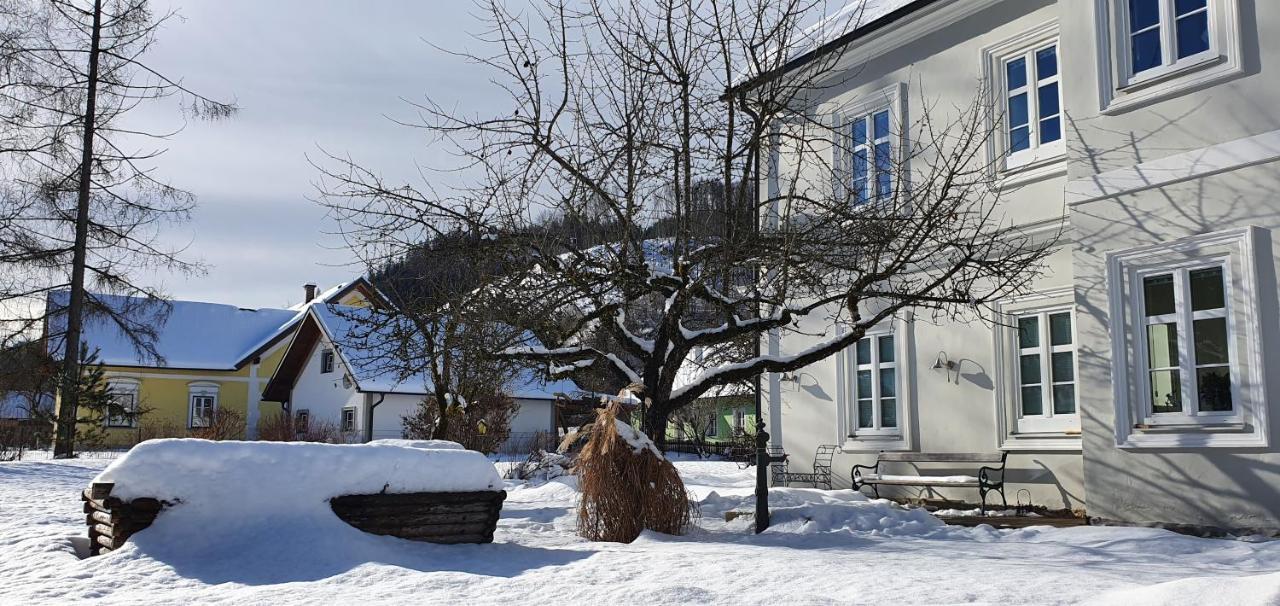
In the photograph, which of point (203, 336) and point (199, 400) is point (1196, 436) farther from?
point (203, 336)

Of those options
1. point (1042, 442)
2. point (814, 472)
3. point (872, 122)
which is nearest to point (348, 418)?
point (814, 472)

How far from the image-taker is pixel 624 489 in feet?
28.6

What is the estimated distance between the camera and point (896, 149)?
13016 millimetres

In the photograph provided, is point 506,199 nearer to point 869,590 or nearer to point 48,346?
point 869,590

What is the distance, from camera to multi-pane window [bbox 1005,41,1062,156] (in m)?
11.6

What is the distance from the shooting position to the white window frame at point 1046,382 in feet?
36.9

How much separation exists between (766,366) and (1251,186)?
15.0 ft

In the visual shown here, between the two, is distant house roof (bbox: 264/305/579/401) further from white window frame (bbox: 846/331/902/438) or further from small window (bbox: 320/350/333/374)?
white window frame (bbox: 846/331/902/438)

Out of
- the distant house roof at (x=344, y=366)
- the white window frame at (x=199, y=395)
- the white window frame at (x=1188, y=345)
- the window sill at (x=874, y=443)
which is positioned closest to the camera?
the white window frame at (x=1188, y=345)

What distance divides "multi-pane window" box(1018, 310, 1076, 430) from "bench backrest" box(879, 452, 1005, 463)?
0.48 m

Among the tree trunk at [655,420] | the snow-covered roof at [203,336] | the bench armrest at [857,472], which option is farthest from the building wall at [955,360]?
the snow-covered roof at [203,336]

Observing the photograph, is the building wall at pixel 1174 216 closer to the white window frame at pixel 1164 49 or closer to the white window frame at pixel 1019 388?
the white window frame at pixel 1164 49

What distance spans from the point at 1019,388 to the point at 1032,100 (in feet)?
11.0

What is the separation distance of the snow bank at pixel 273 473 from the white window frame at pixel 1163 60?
6.98m
